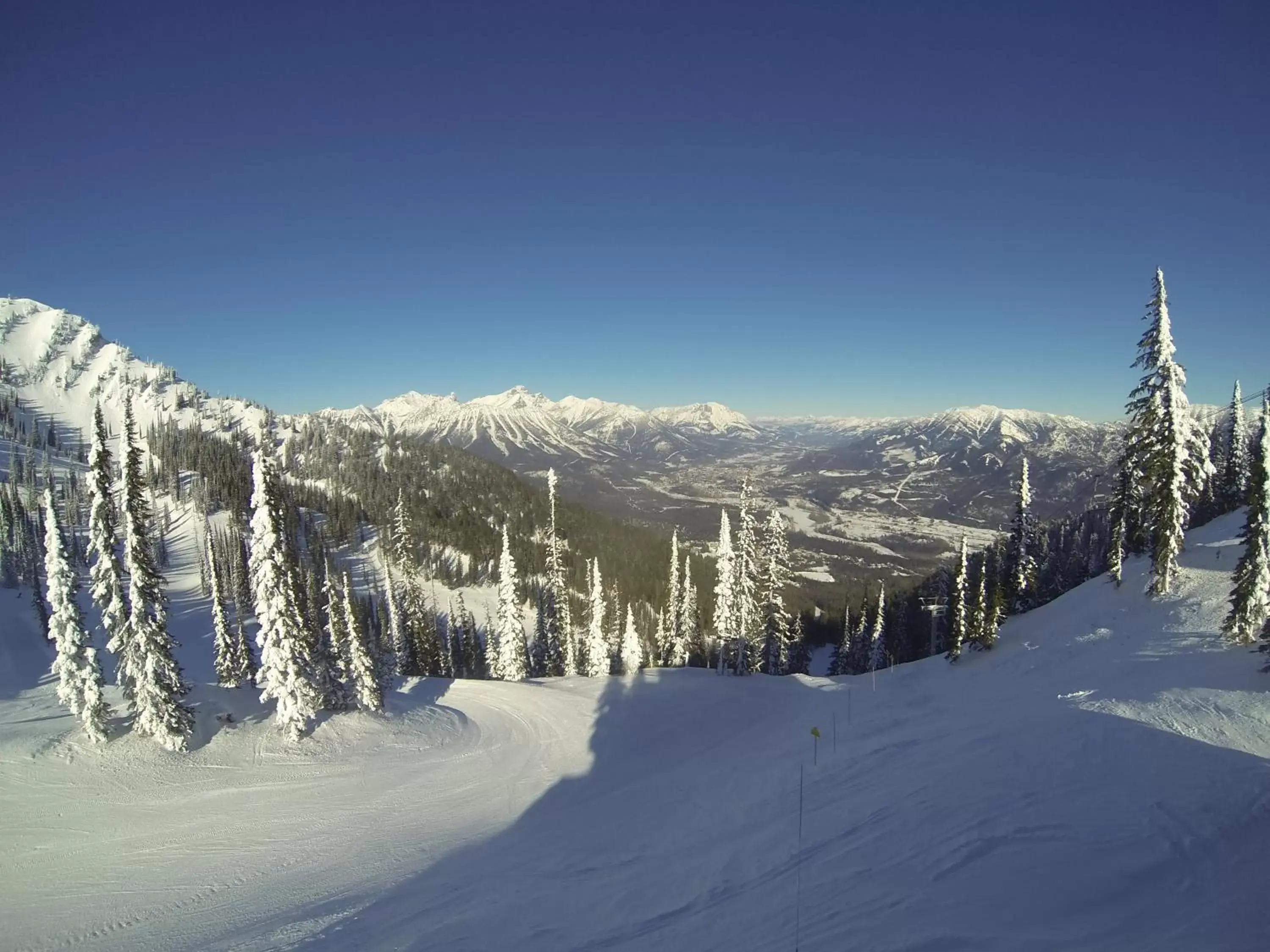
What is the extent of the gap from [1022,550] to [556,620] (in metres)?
42.0

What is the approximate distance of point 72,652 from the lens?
22062mm

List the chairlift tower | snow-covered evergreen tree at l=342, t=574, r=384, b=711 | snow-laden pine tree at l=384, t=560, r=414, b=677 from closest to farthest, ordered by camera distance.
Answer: snow-covered evergreen tree at l=342, t=574, r=384, b=711 → the chairlift tower → snow-laden pine tree at l=384, t=560, r=414, b=677

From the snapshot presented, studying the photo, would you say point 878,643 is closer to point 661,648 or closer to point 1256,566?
point 661,648

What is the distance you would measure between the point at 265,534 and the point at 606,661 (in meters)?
30.4

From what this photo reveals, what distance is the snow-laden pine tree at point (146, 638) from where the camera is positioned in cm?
2203

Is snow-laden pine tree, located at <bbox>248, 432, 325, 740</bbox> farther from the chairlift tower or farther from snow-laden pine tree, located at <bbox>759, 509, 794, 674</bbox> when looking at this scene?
the chairlift tower

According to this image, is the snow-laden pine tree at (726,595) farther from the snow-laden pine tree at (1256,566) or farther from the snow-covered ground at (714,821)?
the snow-laden pine tree at (1256,566)

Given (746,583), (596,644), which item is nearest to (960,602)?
(746,583)

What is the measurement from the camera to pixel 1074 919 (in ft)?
21.9

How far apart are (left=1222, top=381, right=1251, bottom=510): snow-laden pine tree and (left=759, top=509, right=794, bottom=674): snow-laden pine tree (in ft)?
110

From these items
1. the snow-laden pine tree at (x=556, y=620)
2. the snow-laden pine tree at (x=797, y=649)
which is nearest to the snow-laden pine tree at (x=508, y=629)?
the snow-laden pine tree at (x=556, y=620)

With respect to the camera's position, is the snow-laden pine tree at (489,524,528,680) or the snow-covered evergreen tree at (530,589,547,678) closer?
the snow-laden pine tree at (489,524,528,680)

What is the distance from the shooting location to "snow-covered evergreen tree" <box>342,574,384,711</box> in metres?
30.7

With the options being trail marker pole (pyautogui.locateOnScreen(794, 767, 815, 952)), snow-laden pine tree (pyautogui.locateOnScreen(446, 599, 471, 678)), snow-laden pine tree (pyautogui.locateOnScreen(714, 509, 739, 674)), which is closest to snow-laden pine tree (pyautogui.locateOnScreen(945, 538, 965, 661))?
snow-laden pine tree (pyautogui.locateOnScreen(714, 509, 739, 674))
